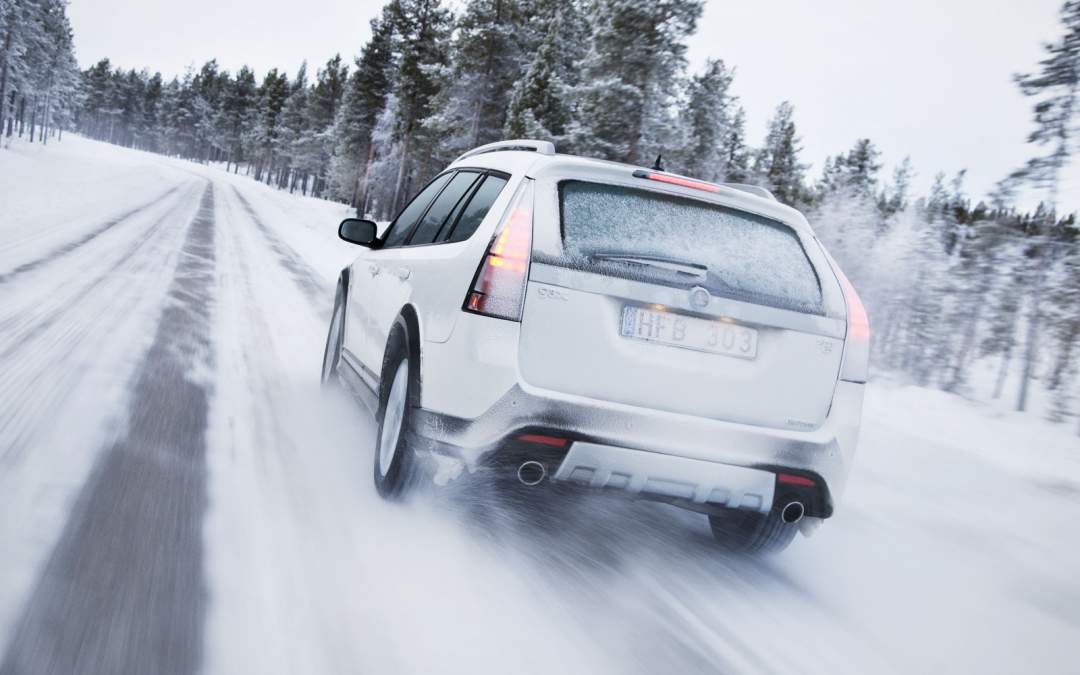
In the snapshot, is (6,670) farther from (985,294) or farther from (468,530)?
(985,294)

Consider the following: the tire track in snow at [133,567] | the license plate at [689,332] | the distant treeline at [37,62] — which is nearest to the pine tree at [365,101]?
the distant treeline at [37,62]

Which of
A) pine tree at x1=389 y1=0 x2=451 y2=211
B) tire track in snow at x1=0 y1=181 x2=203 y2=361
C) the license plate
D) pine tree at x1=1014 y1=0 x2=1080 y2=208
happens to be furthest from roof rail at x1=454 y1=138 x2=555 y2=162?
pine tree at x1=389 y1=0 x2=451 y2=211

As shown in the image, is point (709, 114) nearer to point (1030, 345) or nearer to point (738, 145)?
point (738, 145)

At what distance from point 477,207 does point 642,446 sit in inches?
54.8

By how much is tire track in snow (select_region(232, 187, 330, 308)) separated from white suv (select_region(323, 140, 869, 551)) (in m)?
6.87

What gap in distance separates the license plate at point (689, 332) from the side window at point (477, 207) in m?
0.86

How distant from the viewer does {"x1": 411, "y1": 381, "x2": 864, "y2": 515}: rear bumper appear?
117 inches

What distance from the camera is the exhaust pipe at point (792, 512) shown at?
Answer: 325 cm

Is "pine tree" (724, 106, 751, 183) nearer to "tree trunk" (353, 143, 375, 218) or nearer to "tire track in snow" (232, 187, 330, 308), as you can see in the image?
"tree trunk" (353, 143, 375, 218)

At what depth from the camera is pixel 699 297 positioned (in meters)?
3.07

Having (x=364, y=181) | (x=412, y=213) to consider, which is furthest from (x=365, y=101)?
(x=412, y=213)

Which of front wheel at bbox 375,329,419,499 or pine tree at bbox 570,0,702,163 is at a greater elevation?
pine tree at bbox 570,0,702,163

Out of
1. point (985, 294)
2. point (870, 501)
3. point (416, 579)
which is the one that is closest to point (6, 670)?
point (416, 579)

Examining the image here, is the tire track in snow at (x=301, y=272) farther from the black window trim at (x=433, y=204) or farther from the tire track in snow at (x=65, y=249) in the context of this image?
the black window trim at (x=433, y=204)
